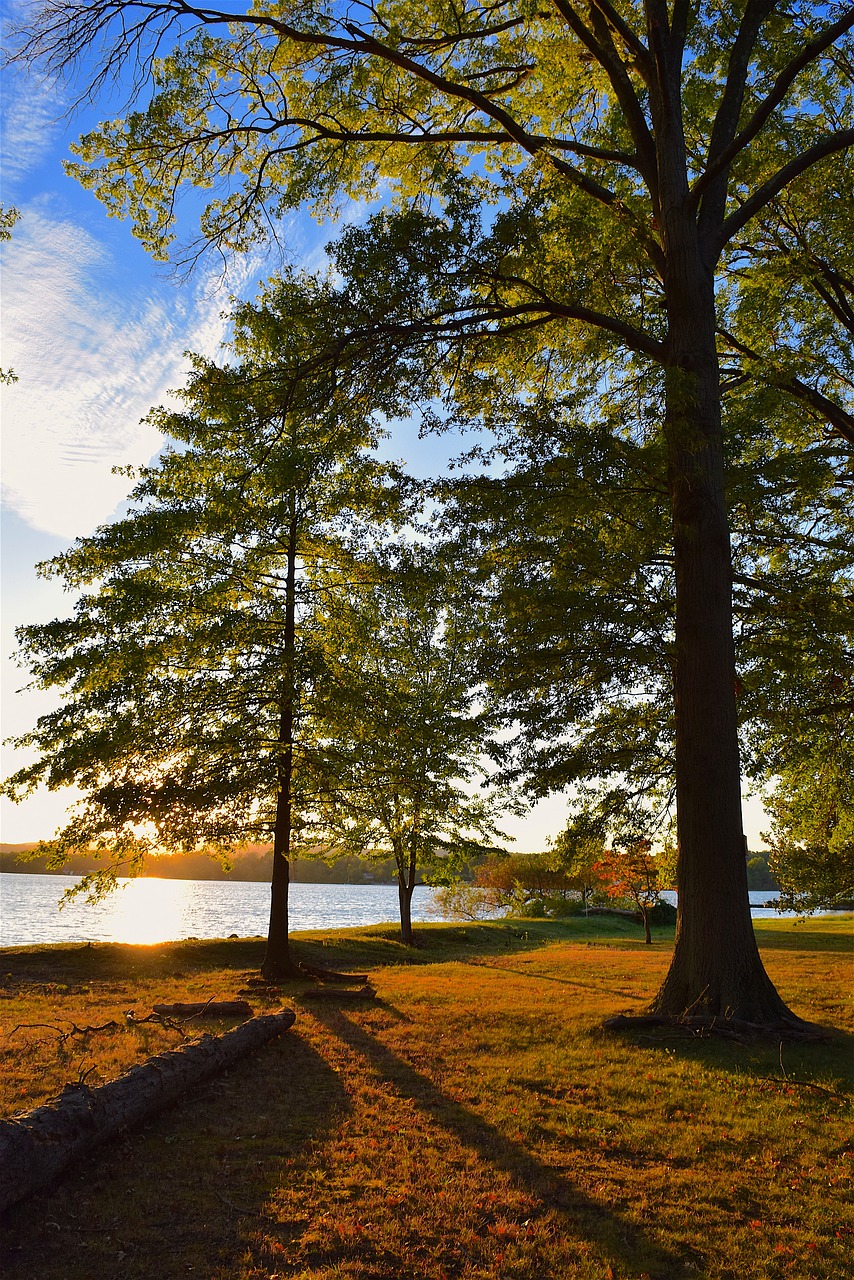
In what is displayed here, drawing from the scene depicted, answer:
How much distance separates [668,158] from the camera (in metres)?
11.0

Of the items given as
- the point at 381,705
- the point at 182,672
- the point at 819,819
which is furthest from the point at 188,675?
the point at 819,819

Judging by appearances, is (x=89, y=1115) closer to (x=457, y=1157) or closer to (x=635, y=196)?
(x=457, y=1157)

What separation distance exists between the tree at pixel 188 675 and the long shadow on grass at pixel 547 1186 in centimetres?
776

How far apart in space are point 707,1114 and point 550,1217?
8.74 ft

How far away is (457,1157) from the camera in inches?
215

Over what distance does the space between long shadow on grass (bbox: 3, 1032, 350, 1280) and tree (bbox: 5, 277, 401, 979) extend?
8.15 metres

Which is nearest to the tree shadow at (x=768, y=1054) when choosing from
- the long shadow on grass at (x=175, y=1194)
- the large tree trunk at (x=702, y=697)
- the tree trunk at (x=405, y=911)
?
the large tree trunk at (x=702, y=697)

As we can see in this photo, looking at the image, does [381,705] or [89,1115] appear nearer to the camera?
[89,1115]

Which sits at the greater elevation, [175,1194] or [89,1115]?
[89,1115]

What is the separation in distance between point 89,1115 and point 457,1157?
2.67 meters

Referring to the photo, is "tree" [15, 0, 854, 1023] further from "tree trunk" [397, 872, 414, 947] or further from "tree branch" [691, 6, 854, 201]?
"tree trunk" [397, 872, 414, 947]

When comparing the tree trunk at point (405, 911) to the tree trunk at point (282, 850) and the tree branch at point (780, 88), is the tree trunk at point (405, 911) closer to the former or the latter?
the tree trunk at point (282, 850)

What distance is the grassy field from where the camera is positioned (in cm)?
406

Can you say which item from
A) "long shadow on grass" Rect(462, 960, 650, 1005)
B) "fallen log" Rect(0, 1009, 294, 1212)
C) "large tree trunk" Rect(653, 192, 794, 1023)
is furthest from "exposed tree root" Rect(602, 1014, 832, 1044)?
"fallen log" Rect(0, 1009, 294, 1212)
